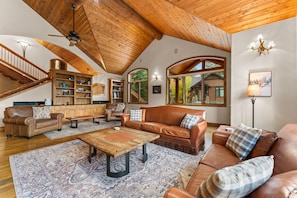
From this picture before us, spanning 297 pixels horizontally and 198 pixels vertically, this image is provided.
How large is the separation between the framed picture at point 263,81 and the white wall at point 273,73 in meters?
0.08

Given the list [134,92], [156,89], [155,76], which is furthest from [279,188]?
[134,92]

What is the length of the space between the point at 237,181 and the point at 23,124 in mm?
4933

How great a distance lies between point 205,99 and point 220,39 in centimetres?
249

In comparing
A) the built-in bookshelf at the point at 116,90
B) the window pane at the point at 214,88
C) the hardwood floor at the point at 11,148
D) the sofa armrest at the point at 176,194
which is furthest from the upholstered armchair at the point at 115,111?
the sofa armrest at the point at 176,194

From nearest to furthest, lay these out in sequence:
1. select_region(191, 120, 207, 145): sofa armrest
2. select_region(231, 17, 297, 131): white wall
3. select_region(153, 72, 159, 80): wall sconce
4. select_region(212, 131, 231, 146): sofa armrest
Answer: select_region(212, 131, 231, 146): sofa armrest
select_region(191, 120, 207, 145): sofa armrest
select_region(231, 17, 297, 131): white wall
select_region(153, 72, 159, 80): wall sconce

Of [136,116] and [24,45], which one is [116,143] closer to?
[136,116]

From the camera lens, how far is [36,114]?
456cm

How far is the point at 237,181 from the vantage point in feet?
2.47

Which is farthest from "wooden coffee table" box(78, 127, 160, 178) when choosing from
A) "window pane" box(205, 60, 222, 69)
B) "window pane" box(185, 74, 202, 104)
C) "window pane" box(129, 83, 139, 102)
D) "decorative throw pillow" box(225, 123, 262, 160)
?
"window pane" box(129, 83, 139, 102)

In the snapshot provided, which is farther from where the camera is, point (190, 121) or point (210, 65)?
point (210, 65)

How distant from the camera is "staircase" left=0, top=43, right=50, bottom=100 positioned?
19.2 feet

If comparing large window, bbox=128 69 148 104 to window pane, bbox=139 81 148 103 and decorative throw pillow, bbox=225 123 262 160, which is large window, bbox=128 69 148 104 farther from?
decorative throw pillow, bbox=225 123 262 160

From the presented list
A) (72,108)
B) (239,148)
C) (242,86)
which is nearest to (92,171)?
(239,148)

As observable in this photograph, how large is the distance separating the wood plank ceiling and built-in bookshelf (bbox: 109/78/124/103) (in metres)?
0.67
